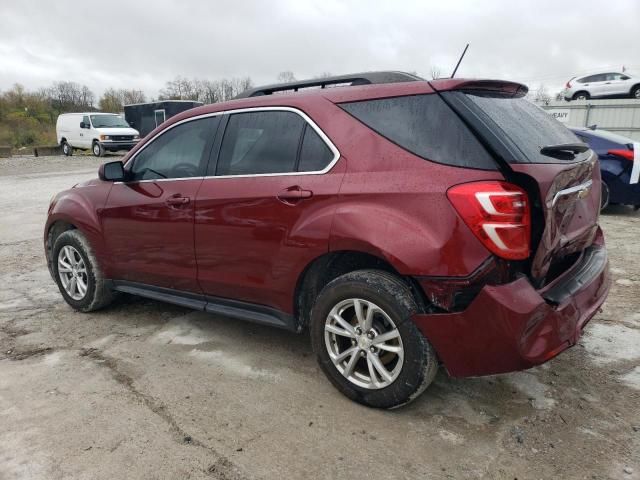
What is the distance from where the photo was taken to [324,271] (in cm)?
309

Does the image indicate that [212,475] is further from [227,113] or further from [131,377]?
[227,113]

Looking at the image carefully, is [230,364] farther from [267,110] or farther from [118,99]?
[118,99]

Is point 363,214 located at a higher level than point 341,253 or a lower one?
higher

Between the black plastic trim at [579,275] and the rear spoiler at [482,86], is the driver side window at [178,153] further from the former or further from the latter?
the black plastic trim at [579,275]

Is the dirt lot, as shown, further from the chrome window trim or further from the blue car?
the blue car

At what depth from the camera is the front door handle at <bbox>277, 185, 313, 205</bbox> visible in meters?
2.98

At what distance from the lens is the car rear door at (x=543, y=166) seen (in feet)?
8.13

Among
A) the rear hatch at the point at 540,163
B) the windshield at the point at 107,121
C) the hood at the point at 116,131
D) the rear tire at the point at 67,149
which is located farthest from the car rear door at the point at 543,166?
the rear tire at the point at 67,149

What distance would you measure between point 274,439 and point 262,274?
1.01 meters

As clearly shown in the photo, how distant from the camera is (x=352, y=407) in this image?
2930 mm

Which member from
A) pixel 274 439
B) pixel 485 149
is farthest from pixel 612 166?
pixel 274 439

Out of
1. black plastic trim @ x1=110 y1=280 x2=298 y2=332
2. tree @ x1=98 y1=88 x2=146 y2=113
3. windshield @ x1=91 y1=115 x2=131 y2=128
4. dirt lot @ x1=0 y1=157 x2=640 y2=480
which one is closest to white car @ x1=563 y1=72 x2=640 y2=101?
windshield @ x1=91 y1=115 x2=131 y2=128

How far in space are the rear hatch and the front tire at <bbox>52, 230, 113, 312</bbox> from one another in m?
3.22

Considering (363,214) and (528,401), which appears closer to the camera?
(363,214)
